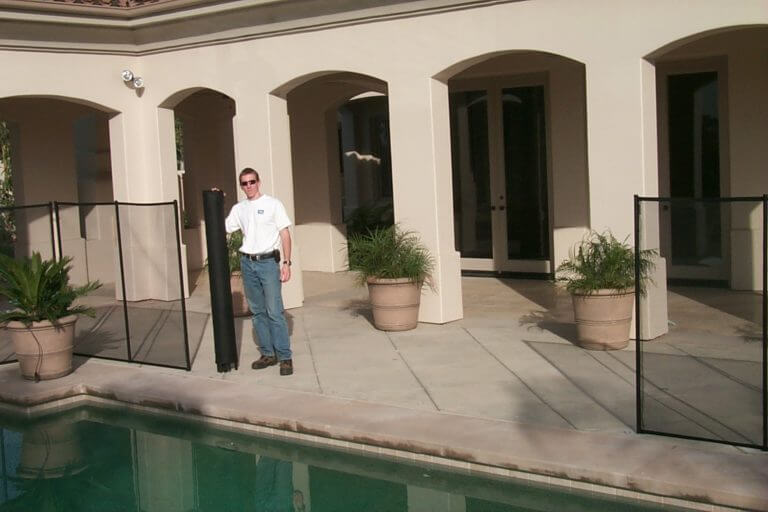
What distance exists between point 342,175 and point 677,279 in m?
9.45

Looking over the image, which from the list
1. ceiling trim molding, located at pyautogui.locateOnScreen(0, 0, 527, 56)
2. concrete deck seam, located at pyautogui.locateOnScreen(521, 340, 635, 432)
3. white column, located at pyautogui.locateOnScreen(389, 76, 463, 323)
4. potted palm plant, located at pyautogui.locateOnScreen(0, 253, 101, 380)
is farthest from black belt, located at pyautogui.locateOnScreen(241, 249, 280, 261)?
ceiling trim molding, located at pyautogui.locateOnScreen(0, 0, 527, 56)

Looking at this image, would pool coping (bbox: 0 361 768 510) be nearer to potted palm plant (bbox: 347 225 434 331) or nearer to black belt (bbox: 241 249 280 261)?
black belt (bbox: 241 249 280 261)

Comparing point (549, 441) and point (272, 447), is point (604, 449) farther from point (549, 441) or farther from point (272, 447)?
point (272, 447)

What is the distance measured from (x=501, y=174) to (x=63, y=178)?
23.7 feet

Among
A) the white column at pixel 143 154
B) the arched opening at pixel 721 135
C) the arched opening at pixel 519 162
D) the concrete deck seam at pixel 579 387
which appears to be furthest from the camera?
the white column at pixel 143 154

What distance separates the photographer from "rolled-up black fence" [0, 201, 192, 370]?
9867 mm

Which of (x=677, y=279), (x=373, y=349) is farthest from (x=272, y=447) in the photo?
(x=677, y=279)

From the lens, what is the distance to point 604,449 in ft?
21.8

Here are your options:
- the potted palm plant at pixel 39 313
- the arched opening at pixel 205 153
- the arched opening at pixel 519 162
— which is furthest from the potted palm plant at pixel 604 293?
the arched opening at pixel 205 153

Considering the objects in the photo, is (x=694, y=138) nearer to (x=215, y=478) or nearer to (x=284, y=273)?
(x=284, y=273)

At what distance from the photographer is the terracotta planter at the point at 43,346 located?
9.55 m

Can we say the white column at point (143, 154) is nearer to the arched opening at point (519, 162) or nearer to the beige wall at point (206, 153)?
the beige wall at point (206, 153)

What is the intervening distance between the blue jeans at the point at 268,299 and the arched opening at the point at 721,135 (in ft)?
15.8

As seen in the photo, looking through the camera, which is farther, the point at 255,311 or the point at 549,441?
the point at 255,311
